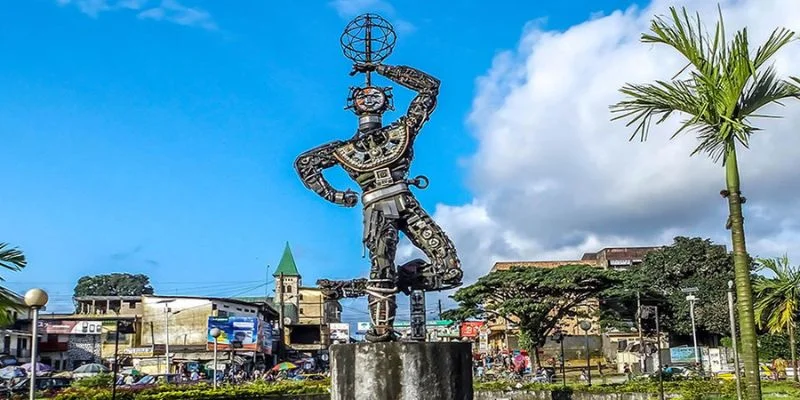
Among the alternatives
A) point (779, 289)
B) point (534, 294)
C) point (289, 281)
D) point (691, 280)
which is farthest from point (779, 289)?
point (289, 281)

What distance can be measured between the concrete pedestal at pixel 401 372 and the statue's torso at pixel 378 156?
128 inches

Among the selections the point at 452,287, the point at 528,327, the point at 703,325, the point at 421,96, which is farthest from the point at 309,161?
the point at 703,325

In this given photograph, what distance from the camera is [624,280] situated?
39.7m

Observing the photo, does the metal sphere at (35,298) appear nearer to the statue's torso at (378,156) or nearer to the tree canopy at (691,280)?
the statue's torso at (378,156)

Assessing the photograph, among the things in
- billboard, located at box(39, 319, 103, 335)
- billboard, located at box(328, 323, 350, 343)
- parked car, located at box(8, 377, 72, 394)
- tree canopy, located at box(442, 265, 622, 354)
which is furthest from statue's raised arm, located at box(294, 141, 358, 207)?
billboard, located at box(328, 323, 350, 343)

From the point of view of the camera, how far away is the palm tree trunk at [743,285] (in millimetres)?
7953

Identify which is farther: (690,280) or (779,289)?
(690,280)

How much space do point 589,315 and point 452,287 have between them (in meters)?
29.5

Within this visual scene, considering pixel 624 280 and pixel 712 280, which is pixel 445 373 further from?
pixel 712 280

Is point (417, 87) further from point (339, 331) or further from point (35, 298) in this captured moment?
point (339, 331)

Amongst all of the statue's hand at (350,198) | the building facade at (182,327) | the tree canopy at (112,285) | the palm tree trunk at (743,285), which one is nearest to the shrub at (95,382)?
the building facade at (182,327)

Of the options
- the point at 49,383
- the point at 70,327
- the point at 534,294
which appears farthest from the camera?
the point at 70,327

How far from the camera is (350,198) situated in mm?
13688

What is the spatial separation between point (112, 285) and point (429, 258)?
91681mm
